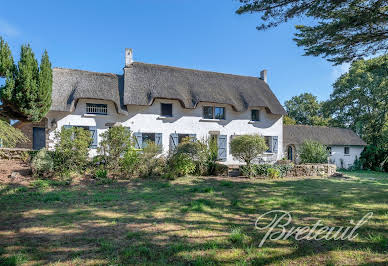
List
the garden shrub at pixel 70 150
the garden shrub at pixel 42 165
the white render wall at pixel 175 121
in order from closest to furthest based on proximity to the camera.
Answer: the garden shrub at pixel 42 165 < the garden shrub at pixel 70 150 < the white render wall at pixel 175 121

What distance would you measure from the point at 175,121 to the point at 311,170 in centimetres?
924

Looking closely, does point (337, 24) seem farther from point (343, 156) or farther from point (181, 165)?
point (343, 156)

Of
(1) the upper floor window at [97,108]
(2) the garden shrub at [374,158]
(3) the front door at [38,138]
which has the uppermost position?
(1) the upper floor window at [97,108]

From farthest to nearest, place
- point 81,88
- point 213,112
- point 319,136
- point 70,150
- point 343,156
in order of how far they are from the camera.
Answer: point 319,136 → point 343,156 → point 213,112 → point 81,88 → point 70,150

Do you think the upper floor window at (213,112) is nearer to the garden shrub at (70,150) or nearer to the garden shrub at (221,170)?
the garden shrub at (221,170)

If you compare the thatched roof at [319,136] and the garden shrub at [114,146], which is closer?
the garden shrub at [114,146]

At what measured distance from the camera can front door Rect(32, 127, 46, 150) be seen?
590 inches

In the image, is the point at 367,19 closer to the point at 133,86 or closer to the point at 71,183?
the point at 71,183

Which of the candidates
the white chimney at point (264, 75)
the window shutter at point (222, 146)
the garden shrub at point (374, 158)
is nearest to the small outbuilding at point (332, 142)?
the garden shrub at point (374, 158)

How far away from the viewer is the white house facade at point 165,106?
14.7m

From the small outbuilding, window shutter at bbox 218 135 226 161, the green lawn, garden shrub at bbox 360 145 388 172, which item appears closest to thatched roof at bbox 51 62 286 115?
window shutter at bbox 218 135 226 161

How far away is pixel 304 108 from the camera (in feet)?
119

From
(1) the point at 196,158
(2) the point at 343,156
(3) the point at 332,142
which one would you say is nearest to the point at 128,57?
(1) the point at 196,158

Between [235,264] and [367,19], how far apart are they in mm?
6498
